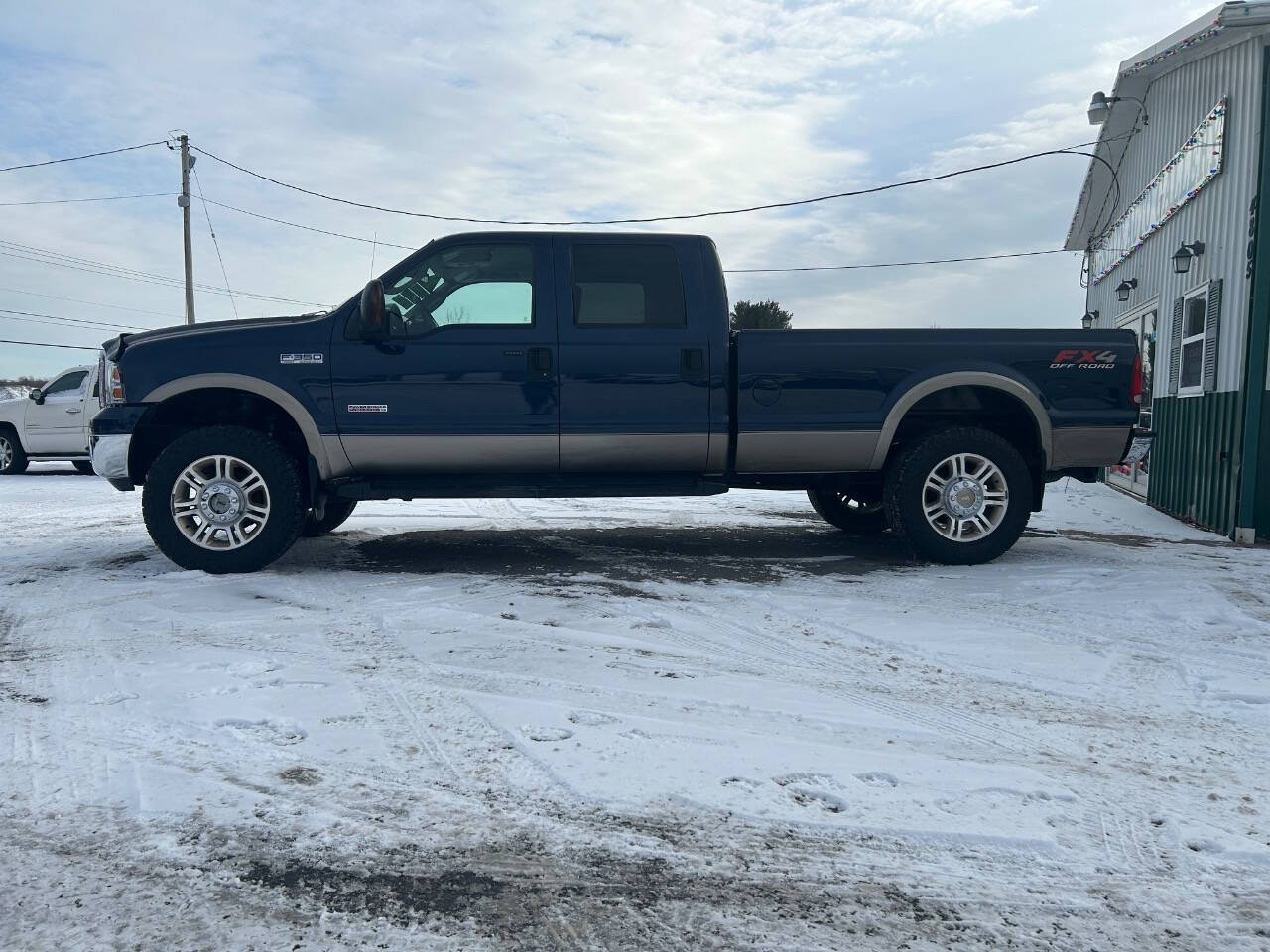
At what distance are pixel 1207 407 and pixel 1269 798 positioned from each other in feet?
22.5

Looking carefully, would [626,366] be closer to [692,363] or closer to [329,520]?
[692,363]

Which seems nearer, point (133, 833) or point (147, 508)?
point (133, 833)

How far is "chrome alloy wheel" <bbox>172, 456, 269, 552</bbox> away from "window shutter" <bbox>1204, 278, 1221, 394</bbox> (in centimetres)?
819

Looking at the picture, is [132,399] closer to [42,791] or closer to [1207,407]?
[42,791]

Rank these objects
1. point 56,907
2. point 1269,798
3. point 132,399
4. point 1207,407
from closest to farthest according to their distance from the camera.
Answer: point 56,907 → point 1269,798 → point 132,399 → point 1207,407

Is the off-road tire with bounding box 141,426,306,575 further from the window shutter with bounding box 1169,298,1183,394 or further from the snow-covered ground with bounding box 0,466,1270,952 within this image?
the window shutter with bounding box 1169,298,1183,394

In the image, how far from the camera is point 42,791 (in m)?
2.55

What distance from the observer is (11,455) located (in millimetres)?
14555

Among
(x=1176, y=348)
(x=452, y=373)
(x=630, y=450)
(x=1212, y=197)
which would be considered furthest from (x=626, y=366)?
(x=1176, y=348)

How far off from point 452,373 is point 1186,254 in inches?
302

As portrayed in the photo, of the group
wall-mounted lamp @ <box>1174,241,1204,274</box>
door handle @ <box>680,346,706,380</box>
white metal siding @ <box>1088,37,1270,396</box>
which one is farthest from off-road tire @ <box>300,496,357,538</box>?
wall-mounted lamp @ <box>1174,241,1204,274</box>

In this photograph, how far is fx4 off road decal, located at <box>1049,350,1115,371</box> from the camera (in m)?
5.75

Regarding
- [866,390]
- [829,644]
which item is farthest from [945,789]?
[866,390]

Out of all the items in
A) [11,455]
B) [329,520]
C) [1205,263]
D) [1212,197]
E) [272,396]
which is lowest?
[329,520]
